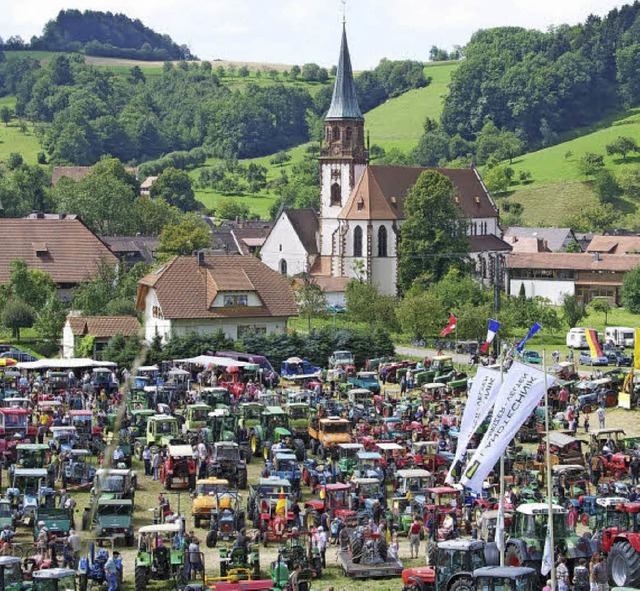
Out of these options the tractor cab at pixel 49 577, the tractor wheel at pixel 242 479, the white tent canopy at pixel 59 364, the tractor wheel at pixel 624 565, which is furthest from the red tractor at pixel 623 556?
the white tent canopy at pixel 59 364

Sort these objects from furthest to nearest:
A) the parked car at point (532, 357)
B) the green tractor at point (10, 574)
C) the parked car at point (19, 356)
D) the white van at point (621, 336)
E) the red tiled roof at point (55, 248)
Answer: the red tiled roof at point (55, 248), the white van at point (621, 336), the parked car at point (532, 357), the parked car at point (19, 356), the green tractor at point (10, 574)

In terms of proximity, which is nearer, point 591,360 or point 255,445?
point 255,445

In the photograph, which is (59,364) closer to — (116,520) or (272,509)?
(272,509)

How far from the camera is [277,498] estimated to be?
3403 centimetres

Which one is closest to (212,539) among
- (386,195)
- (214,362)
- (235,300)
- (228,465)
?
(228,465)

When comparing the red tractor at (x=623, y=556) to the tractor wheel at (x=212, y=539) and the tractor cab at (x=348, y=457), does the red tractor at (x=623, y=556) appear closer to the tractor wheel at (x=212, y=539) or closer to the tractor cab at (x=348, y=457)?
the tractor wheel at (x=212, y=539)

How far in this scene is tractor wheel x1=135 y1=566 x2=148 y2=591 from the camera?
2842 cm

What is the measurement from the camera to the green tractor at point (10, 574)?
26078 millimetres

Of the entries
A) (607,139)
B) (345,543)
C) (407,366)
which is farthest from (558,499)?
(607,139)

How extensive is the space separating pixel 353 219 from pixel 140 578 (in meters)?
72.1

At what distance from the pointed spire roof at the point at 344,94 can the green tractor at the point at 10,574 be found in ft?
264

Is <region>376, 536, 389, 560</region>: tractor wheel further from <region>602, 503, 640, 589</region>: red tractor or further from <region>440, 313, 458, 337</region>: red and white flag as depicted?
<region>440, 313, 458, 337</region>: red and white flag

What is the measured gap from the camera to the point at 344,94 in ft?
346

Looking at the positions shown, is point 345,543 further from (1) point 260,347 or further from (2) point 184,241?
(2) point 184,241
